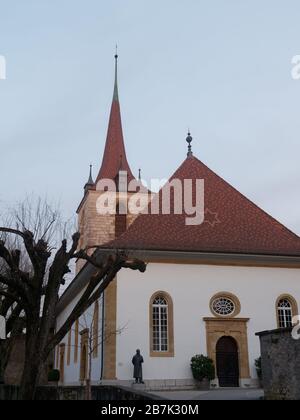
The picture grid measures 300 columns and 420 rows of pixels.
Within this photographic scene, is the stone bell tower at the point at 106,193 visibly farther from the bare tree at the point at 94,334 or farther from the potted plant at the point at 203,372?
the potted plant at the point at 203,372

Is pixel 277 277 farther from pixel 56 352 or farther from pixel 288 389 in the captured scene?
pixel 56 352

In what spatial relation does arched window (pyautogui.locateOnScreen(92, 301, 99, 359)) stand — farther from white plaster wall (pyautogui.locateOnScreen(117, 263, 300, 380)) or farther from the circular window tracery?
the circular window tracery

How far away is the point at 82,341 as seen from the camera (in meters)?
26.9

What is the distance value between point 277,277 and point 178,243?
456cm

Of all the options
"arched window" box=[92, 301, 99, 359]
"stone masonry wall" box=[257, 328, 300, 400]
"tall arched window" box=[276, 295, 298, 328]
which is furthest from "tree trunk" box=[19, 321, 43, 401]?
→ "tall arched window" box=[276, 295, 298, 328]

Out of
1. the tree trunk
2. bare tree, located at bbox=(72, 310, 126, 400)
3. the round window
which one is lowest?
the tree trunk

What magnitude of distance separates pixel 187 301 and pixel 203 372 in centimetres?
290

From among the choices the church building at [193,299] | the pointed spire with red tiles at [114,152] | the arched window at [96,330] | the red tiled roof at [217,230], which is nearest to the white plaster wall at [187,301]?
the church building at [193,299]

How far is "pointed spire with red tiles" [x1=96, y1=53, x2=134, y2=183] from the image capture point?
1786 inches

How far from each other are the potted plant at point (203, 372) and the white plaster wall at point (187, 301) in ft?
1.54

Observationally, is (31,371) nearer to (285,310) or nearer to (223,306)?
(223,306)

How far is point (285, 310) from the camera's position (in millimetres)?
22906

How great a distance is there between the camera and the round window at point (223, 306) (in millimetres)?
22234
